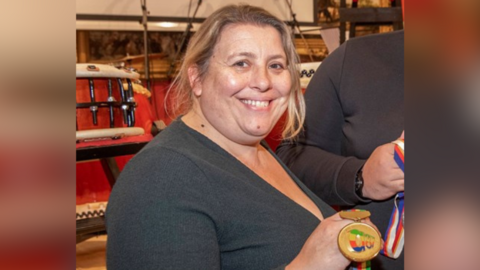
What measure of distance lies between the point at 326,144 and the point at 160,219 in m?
0.84

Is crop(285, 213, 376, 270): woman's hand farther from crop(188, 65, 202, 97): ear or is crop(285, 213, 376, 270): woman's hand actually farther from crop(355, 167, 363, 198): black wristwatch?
crop(188, 65, 202, 97): ear

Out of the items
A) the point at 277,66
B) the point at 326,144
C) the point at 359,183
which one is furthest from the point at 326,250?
the point at 326,144

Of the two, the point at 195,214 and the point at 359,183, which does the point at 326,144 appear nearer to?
the point at 359,183

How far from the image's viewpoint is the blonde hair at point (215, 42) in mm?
1415

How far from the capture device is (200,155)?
4.12 feet

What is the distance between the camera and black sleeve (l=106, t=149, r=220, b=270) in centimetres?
102

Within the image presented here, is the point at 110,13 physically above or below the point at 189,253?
above

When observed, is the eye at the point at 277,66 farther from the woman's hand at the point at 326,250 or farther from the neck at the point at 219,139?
the woman's hand at the point at 326,250

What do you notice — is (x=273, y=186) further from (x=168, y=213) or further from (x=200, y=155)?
(x=168, y=213)

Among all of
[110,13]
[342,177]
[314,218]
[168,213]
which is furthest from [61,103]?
[110,13]

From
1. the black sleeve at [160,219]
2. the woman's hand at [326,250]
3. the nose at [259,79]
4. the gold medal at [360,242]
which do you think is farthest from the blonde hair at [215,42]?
the gold medal at [360,242]

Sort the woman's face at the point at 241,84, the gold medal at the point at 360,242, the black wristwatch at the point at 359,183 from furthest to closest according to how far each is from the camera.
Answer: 1. the black wristwatch at the point at 359,183
2. the woman's face at the point at 241,84
3. the gold medal at the point at 360,242

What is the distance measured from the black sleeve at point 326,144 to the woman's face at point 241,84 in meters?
0.27

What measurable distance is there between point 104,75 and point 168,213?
187cm
